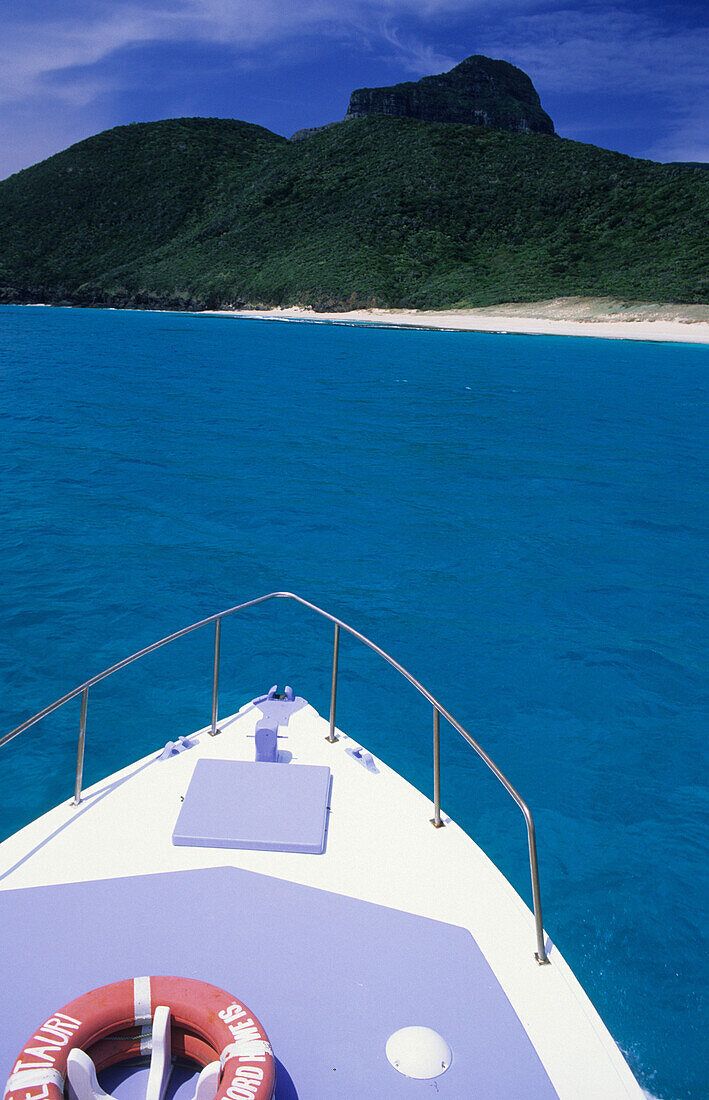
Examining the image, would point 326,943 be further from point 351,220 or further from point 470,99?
point 470,99

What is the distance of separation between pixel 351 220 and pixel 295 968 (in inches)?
3789

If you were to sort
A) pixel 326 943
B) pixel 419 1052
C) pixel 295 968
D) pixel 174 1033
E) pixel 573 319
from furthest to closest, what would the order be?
pixel 573 319
pixel 326 943
pixel 295 968
pixel 419 1052
pixel 174 1033

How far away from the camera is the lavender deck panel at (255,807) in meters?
3.73

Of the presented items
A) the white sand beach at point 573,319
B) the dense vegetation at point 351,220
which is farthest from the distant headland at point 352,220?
the white sand beach at point 573,319

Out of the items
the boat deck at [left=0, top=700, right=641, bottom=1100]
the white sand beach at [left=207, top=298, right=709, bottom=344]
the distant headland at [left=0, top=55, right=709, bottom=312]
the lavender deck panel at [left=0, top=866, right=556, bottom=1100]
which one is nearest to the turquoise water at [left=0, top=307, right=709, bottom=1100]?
the boat deck at [left=0, top=700, right=641, bottom=1100]

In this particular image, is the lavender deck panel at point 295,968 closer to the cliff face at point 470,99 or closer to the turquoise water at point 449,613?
the turquoise water at point 449,613

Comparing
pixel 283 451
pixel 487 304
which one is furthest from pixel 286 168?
pixel 283 451

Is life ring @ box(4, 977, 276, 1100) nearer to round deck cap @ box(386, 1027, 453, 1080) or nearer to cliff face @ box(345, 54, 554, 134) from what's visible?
round deck cap @ box(386, 1027, 453, 1080)

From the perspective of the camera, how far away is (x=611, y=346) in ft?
171

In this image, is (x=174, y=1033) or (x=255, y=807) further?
(x=255, y=807)

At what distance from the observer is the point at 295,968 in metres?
3.04

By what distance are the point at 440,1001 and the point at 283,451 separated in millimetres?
17739

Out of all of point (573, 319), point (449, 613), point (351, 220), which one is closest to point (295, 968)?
point (449, 613)

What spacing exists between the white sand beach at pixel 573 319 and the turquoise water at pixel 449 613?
119 feet
